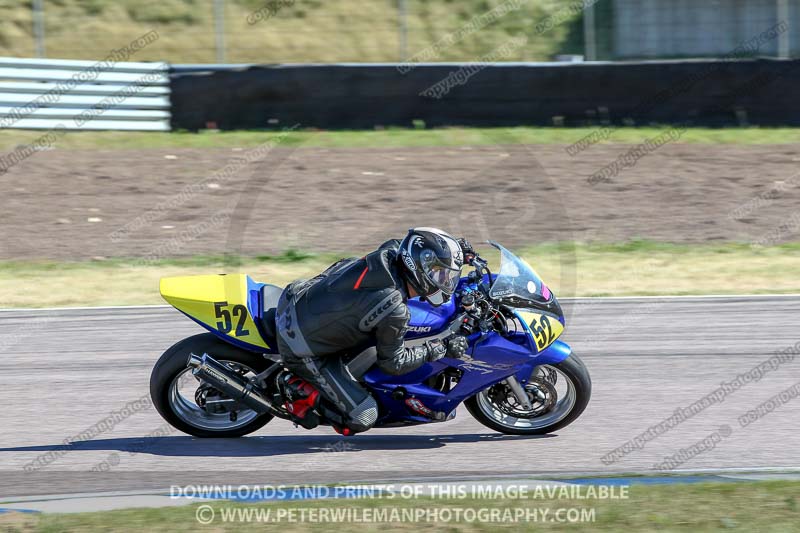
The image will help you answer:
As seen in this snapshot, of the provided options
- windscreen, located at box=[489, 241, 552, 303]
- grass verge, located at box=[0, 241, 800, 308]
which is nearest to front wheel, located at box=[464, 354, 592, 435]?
windscreen, located at box=[489, 241, 552, 303]

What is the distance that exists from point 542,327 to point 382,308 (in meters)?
1.08

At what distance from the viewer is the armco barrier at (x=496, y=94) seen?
1711cm

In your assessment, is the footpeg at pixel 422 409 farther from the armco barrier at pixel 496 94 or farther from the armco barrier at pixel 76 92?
the armco barrier at pixel 76 92

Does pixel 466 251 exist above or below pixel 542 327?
above

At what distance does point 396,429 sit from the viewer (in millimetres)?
7375

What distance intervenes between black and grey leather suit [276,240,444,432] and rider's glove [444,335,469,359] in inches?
5.2

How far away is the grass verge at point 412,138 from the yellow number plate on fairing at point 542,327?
34.8 feet

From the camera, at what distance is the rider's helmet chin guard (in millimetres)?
6340

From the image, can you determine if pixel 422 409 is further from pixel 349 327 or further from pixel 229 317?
pixel 229 317

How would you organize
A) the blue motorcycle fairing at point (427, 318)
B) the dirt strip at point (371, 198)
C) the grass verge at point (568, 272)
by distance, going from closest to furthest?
1. the blue motorcycle fairing at point (427, 318)
2. the grass verge at point (568, 272)
3. the dirt strip at point (371, 198)

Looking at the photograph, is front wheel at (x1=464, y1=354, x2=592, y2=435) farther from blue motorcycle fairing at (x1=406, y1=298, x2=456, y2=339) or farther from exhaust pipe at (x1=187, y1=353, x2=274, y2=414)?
exhaust pipe at (x1=187, y1=353, x2=274, y2=414)

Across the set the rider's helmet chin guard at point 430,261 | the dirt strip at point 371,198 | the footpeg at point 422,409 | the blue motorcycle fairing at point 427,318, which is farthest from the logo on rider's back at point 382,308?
the dirt strip at point 371,198

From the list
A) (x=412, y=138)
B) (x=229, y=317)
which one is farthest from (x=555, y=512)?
(x=412, y=138)

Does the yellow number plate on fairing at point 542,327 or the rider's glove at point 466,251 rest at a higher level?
the rider's glove at point 466,251
